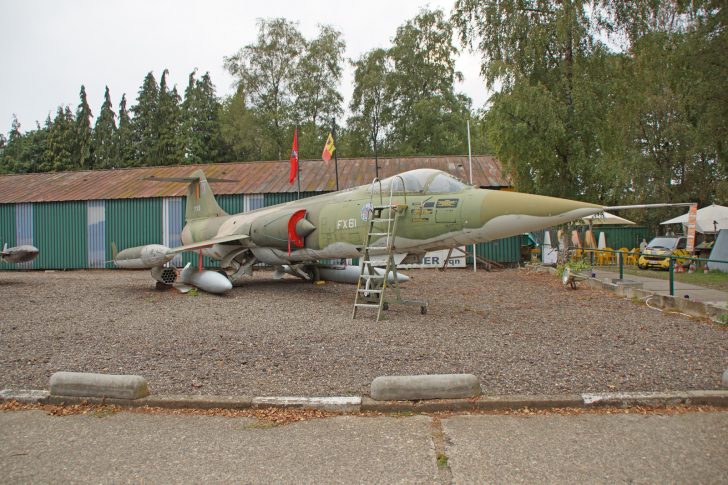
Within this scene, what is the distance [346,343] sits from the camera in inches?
254

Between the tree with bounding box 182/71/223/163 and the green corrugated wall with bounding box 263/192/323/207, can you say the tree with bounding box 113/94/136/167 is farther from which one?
the green corrugated wall with bounding box 263/192/323/207

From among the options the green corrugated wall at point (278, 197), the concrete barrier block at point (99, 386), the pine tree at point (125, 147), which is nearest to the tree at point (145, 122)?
the pine tree at point (125, 147)

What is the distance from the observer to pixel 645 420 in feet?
12.6

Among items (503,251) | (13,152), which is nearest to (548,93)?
(503,251)

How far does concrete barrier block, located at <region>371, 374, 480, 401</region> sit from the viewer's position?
4.14 metres

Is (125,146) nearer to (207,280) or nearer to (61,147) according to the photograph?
(61,147)

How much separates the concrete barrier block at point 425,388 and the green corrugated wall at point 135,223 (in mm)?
20109

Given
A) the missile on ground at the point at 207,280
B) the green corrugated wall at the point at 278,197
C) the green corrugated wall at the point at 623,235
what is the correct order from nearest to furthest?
1. the missile on ground at the point at 207,280
2. the green corrugated wall at the point at 278,197
3. the green corrugated wall at the point at 623,235

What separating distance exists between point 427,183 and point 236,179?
15989 millimetres

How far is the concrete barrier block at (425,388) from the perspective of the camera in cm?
414

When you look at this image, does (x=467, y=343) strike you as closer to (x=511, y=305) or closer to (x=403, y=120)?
(x=511, y=305)

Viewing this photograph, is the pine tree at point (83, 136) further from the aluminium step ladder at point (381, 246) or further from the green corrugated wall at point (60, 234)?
the aluminium step ladder at point (381, 246)

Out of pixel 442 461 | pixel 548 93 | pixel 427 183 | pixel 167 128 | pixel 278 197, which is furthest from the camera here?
pixel 167 128

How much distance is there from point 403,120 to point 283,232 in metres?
32.5
